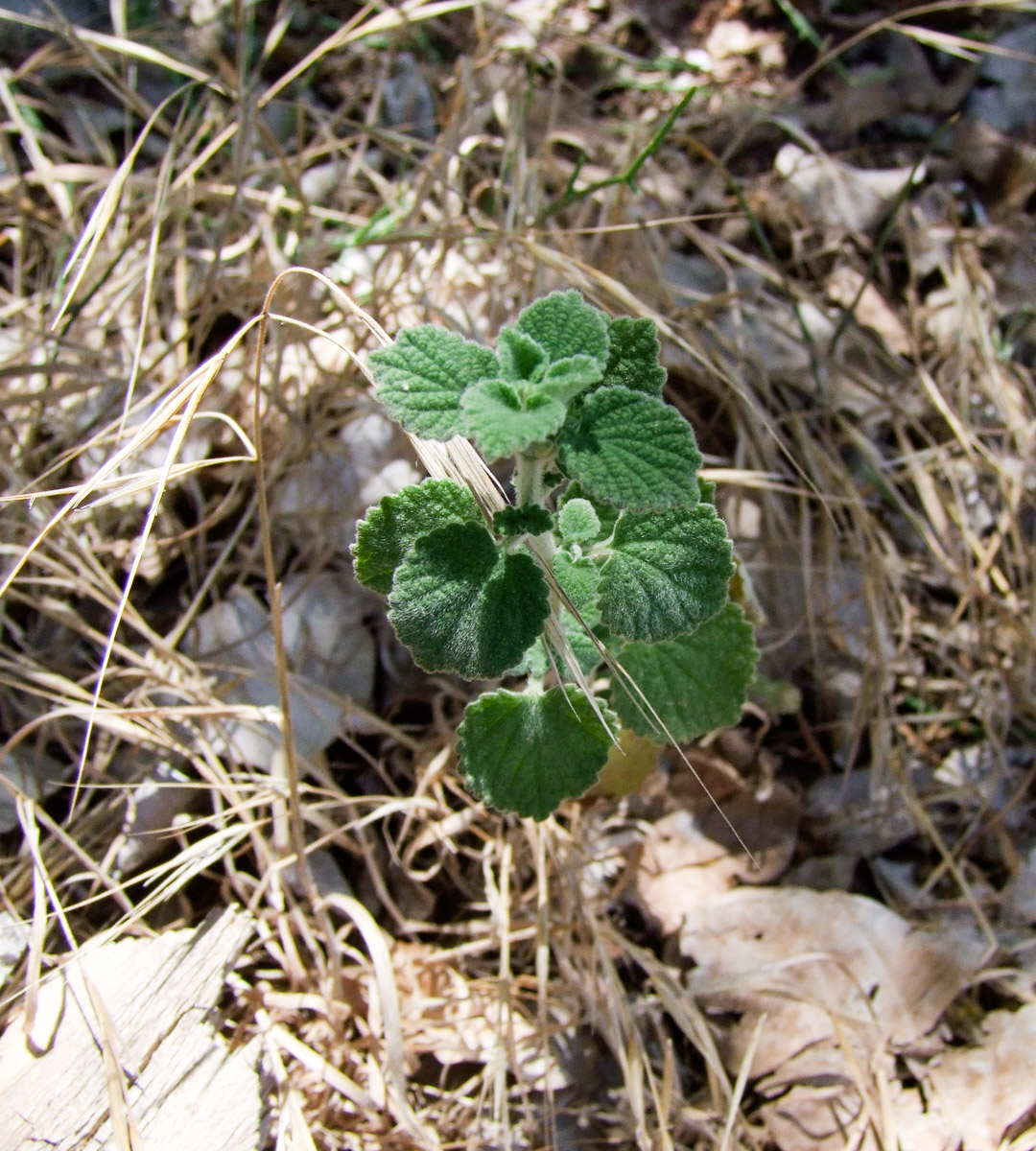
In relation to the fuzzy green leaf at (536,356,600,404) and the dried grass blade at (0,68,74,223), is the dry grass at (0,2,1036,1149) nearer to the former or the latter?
the dried grass blade at (0,68,74,223)

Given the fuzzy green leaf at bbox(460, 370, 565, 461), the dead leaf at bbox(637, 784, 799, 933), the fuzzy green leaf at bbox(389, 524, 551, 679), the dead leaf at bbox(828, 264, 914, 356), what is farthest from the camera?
the dead leaf at bbox(828, 264, 914, 356)

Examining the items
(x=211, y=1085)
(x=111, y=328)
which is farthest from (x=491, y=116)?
(x=211, y=1085)

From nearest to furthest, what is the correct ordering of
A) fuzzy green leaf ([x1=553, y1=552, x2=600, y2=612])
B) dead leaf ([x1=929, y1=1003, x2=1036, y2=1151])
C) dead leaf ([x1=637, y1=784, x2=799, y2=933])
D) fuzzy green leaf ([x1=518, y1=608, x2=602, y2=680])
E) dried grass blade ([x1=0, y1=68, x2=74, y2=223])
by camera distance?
fuzzy green leaf ([x1=553, y1=552, x2=600, y2=612]) → fuzzy green leaf ([x1=518, y1=608, x2=602, y2=680]) → dead leaf ([x1=929, y1=1003, x2=1036, y2=1151]) → dead leaf ([x1=637, y1=784, x2=799, y2=933]) → dried grass blade ([x1=0, y1=68, x2=74, y2=223])

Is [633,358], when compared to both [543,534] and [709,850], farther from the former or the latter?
[709,850]

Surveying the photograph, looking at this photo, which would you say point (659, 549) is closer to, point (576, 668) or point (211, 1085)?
point (576, 668)

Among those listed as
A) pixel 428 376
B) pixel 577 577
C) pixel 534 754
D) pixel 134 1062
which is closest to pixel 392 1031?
pixel 134 1062

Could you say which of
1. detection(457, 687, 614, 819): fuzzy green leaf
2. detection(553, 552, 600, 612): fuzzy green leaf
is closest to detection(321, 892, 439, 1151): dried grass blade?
detection(457, 687, 614, 819): fuzzy green leaf

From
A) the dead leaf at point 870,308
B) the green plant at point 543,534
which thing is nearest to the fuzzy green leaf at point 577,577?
the green plant at point 543,534
